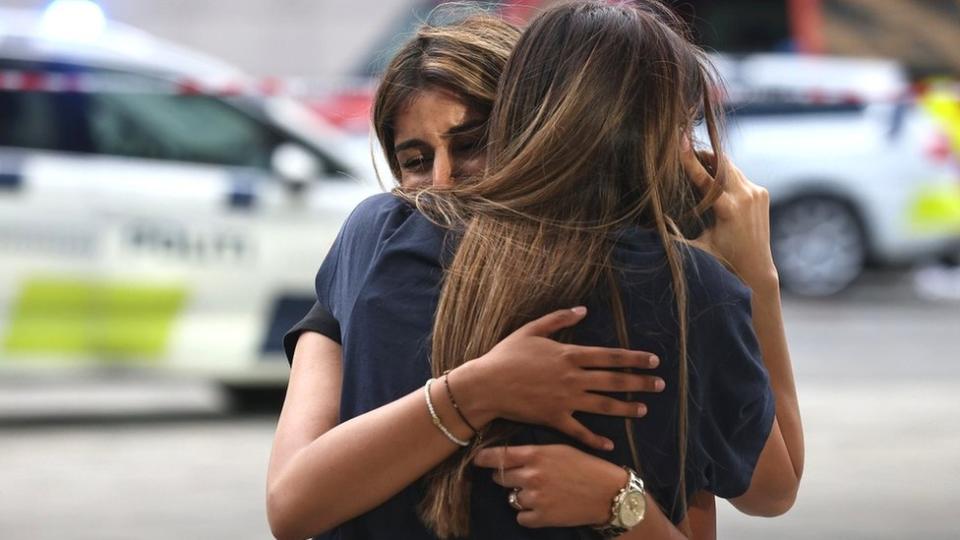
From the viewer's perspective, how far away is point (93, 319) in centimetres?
736

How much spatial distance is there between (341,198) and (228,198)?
20.1 inches

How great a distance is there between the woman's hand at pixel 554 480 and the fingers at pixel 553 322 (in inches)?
4.9

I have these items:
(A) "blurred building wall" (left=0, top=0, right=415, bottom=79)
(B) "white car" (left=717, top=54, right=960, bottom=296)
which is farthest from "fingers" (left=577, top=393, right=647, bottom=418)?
(A) "blurred building wall" (left=0, top=0, right=415, bottom=79)

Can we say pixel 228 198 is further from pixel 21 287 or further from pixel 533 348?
pixel 533 348

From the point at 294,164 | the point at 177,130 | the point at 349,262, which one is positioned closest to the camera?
the point at 349,262

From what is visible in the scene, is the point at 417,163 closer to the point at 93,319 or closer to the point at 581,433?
the point at 581,433

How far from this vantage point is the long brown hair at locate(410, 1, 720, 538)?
5.54 ft

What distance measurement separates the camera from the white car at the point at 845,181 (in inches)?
480

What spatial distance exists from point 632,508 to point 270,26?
61.4ft

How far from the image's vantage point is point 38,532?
17.3 feet

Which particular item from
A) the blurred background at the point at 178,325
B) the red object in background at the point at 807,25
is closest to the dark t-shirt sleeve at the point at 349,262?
the blurred background at the point at 178,325

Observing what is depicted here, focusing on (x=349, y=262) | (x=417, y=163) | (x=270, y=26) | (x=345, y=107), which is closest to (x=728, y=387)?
(x=349, y=262)

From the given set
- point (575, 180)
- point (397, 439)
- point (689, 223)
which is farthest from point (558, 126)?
point (397, 439)

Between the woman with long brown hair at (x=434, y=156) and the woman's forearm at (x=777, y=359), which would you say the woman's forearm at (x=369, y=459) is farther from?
the woman's forearm at (x=777, y=359)
